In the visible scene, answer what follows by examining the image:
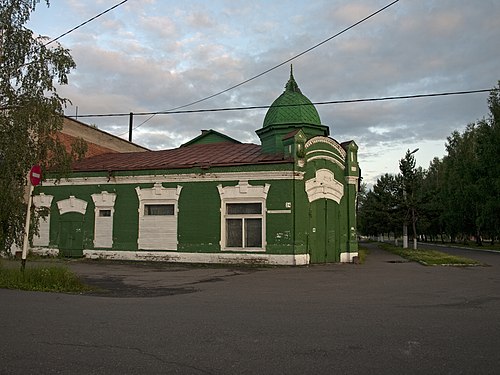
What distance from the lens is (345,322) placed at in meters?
8.34

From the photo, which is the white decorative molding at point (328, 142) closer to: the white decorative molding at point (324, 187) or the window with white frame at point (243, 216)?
the white decorative molding at point (324, 187)

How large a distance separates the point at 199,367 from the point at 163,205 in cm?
1859

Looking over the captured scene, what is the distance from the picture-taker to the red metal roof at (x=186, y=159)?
75.5ft

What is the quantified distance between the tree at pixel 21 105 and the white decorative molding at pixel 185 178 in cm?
812

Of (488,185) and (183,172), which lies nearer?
(183,172)

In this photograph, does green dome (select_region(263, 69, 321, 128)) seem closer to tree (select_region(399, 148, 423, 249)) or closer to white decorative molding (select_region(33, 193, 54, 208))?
white decorative molding (select_region(33, 193, 54, 208))

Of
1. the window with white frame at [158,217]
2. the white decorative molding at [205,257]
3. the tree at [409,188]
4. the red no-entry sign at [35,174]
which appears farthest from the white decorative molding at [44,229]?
the tree at [409,188]

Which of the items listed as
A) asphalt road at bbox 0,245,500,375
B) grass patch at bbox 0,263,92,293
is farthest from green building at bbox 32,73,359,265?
grass patch at bbox 0,263,92,293

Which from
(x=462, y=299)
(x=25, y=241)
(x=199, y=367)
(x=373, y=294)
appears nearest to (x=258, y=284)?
(x=373, y=294)

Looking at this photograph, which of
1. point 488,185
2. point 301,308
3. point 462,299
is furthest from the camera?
point 488,185

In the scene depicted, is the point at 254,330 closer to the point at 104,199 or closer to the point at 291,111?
the point at 104,199

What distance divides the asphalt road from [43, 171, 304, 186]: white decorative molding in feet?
26.9

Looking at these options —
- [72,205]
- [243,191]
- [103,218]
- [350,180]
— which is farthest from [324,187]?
[72,205]

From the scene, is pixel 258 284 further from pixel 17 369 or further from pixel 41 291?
pixel 17 369
